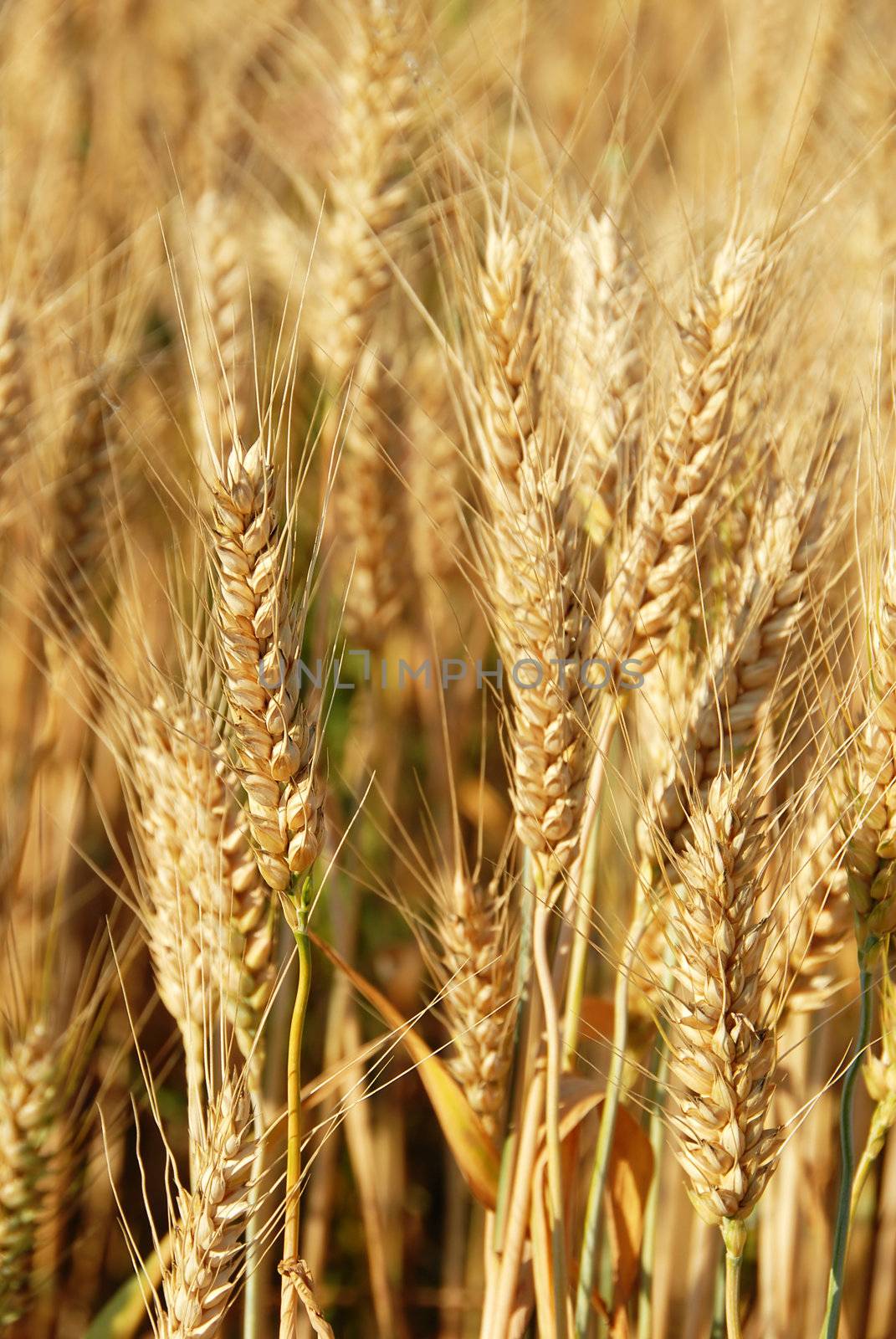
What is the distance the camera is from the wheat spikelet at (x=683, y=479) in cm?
107

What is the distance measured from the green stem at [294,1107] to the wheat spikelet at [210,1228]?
2.1 inches

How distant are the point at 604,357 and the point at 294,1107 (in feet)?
2.88

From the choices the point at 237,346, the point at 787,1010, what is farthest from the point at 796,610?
→ the point at 237,346

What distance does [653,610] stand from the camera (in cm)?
107

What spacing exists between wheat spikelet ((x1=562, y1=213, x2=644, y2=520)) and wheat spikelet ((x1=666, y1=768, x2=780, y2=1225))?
1.44 feet

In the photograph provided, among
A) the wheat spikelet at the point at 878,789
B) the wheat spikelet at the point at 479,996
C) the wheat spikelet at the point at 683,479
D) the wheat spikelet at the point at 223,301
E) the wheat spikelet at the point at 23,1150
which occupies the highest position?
the wheat spikelet at the point at 223,301

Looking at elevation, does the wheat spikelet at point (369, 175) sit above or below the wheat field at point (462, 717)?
above

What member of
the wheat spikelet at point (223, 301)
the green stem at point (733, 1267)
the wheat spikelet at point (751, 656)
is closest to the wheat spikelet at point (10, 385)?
the wheat spikelet at point (223, 301)

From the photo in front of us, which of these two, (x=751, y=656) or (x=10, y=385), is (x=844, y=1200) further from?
(x=10, y=385)

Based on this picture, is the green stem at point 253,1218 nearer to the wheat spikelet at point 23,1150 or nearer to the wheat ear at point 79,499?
the wheat spikelet at point 23,1150

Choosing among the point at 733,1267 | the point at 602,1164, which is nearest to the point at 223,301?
the point at 602,1164

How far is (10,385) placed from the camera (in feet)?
4.92

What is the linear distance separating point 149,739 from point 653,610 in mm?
554

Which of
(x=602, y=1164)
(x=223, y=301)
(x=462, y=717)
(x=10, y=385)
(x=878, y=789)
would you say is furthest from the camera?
(x=462, y=717)
